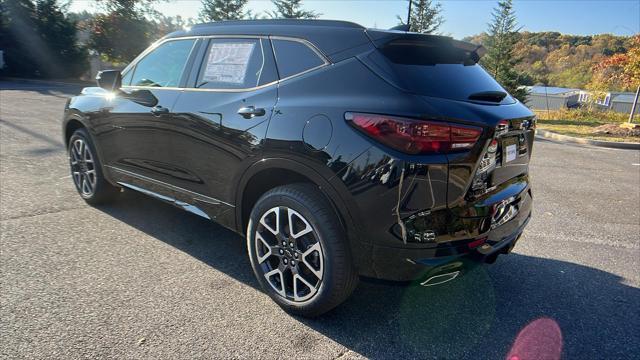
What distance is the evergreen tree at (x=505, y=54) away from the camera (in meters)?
22.9

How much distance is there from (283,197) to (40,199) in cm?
334

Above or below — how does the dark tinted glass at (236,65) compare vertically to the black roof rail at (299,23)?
below

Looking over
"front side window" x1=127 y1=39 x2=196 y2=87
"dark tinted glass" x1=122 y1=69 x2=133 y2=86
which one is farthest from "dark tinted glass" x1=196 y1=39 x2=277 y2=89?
"dark tinted glass" x1=122 y1=69 x2=133 y2=86

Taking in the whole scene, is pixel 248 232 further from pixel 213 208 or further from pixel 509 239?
pixel 509 239

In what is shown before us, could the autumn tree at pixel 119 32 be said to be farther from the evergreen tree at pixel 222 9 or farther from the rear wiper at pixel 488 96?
the rear wiper at pixel 488 96

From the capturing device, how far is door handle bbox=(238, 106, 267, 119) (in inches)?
100

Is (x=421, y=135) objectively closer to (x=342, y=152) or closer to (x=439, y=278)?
(x=342, y=152)

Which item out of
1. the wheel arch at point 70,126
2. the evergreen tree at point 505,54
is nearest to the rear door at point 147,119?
the wheel arch at point 70,126

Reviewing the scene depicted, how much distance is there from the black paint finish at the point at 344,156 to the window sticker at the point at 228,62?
99 millimetres

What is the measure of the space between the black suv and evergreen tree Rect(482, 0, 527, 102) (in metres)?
21.2

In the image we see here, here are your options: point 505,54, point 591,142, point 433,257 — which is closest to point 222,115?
point 433,257

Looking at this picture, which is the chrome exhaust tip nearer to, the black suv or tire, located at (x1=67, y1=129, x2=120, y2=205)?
Answer: the black suv

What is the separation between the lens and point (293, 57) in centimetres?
258

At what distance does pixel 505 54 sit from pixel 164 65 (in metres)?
24.7
